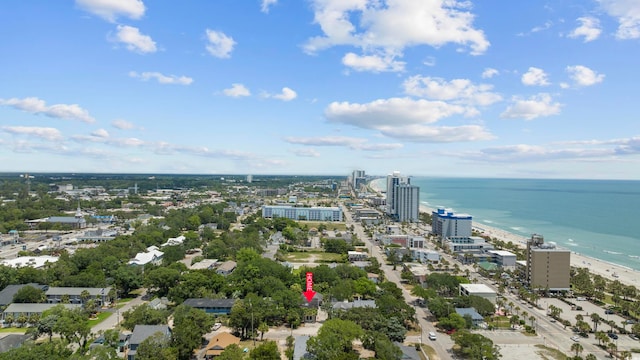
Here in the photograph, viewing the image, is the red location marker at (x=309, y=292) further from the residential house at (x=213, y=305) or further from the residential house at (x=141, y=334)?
the residential house at (x=141, y=334)

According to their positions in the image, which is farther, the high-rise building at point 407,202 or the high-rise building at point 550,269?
the high-rise building at point 407,202

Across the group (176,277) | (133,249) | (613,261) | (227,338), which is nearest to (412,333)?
(227,338)

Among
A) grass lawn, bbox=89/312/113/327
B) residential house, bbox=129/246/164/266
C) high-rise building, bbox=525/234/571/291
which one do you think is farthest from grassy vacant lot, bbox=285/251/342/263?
grass lawn, bbox=89/312/113/327

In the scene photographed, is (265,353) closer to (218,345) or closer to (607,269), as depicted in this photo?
(218,345)

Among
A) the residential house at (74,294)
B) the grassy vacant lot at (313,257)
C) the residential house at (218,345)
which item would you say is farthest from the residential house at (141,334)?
the grassy vacant lot at (313,257)

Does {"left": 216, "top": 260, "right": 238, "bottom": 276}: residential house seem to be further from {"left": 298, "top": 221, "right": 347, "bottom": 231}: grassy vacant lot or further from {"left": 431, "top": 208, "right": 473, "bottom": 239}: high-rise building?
{"left": 431, "top": 208, "right": 473, "bottom": 239}: high-rise building

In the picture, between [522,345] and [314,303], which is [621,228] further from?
[314,303]

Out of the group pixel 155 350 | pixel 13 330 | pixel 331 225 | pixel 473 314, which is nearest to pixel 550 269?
pixel 473 314
